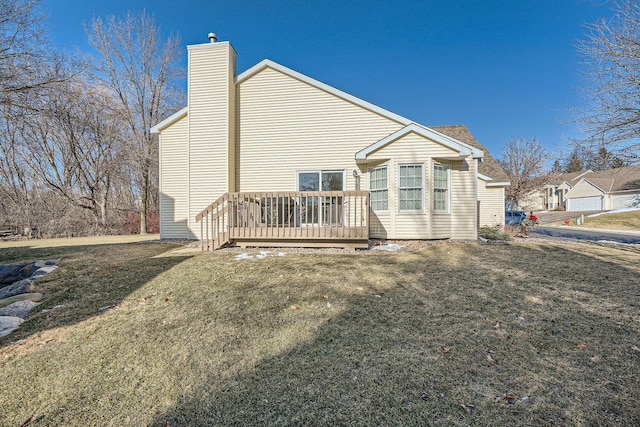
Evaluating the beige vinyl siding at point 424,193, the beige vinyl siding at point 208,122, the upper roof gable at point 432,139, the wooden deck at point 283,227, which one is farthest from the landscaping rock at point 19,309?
the beige vinyl siding at point 424,193

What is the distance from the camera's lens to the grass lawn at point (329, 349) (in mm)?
2275

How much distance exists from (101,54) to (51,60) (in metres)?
12.0

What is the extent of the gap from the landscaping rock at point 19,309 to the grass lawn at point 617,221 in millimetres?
30129

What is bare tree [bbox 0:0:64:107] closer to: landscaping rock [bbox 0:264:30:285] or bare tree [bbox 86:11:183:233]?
landscaping rock [bbox 0:264:30:285]

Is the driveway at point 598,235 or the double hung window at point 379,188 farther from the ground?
the double hung window at point 379,188

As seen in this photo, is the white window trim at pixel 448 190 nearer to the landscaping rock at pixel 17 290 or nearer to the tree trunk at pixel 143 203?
the landscaping rock at pixel 17 290

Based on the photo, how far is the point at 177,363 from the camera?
9.72 ft

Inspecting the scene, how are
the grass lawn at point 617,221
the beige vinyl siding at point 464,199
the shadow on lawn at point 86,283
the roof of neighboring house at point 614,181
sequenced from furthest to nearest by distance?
the roof of neighboring house at point 614,181
the grass lawn at point 617,221
the beige vinyl siding at point 464,199
the shadow on lawn at point 86,283

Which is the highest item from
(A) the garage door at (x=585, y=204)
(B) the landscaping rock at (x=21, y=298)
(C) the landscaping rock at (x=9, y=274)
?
(A) the garage door at (x=585, y=204)

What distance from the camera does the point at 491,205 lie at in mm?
14742

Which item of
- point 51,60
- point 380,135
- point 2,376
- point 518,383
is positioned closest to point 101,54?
point 51,60

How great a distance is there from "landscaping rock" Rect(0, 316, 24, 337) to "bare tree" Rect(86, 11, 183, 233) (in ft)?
46.0

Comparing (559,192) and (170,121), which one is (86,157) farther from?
(559,192)

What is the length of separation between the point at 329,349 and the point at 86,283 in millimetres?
5265
